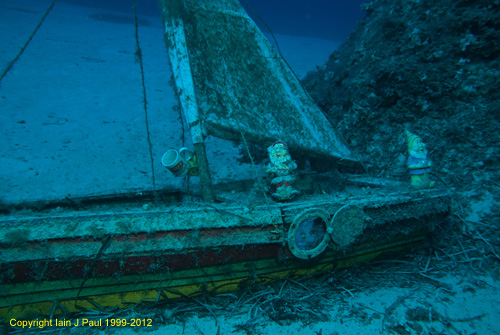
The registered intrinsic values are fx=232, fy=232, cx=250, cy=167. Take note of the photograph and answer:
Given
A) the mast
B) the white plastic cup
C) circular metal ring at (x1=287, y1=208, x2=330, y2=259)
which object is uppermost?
the mast

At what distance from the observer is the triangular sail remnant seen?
6.83ft

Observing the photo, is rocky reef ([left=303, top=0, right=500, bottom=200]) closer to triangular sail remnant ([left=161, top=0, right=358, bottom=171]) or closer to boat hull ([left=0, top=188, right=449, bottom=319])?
triangular sail remnant ([left=161, top=0, right=358, bottom=171])

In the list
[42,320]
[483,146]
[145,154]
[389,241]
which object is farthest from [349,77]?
[42,320]

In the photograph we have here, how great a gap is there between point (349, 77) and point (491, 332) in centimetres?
365

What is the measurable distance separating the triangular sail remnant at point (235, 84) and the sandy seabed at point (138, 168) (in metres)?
0.71

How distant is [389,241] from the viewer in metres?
2.10

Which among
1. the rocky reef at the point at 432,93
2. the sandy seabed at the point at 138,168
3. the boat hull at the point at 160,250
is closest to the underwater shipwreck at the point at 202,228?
the boat hull at the point at 160,250

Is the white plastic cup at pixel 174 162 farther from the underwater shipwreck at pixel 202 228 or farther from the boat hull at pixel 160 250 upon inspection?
Result: the boat hull at pixel 160 250

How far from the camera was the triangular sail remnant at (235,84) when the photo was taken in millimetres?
2082

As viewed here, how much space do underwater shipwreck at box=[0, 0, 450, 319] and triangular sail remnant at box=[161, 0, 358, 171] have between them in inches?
0.5

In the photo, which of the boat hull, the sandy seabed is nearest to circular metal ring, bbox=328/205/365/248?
the boat hull

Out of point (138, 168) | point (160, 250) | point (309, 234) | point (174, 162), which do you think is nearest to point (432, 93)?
point (309, 234)

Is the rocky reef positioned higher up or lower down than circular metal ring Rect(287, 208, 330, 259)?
higher up

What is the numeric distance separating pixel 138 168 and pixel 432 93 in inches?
180
